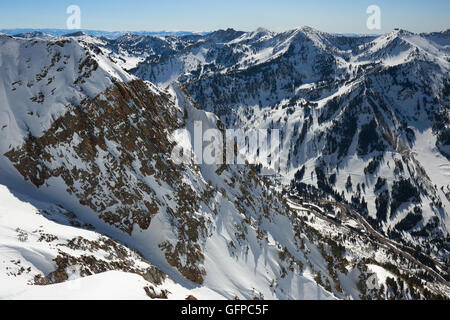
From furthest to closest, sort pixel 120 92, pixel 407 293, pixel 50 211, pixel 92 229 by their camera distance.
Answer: pixel 407 293 < pixel 120 92 < pixel 92 229 < pixel 50 211

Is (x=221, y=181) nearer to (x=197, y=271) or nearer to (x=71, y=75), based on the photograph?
(x=197, y=271)

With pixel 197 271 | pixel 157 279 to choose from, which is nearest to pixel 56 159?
pixel 157 279

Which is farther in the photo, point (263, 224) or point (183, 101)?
point (183, 101)

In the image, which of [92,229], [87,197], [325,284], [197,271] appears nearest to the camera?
[92,229]

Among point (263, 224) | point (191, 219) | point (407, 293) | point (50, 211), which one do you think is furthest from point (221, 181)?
→ point (407, 293)

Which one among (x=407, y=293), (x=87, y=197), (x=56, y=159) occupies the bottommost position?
(x=407, y=293)

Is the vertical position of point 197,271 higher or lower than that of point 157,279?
lower

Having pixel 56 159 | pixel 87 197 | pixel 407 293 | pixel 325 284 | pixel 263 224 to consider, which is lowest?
pixel 407 293

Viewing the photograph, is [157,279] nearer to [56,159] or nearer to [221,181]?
[56,159]

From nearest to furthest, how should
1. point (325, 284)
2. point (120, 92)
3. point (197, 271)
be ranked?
point (197, 271), point (120, 92), point (325, 284)
